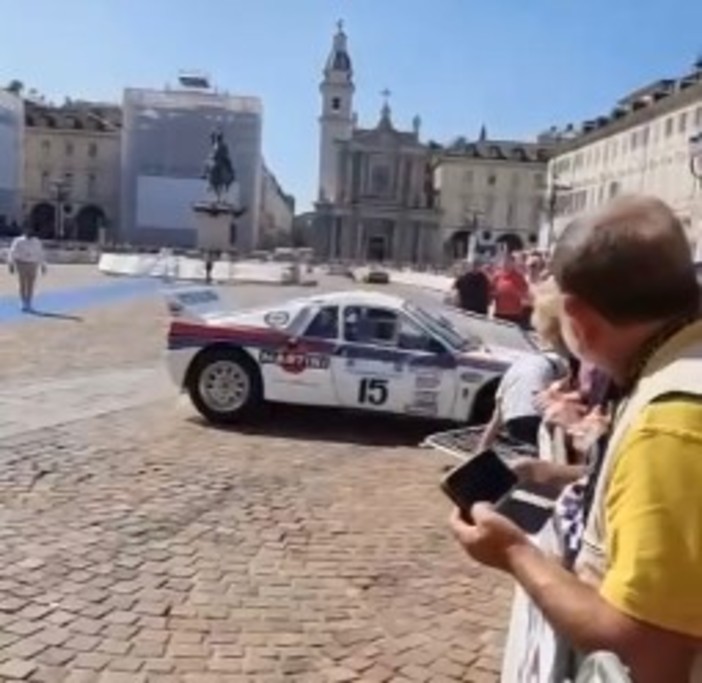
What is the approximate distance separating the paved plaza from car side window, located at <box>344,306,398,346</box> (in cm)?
93

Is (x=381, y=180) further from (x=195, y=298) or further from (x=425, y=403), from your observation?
(x=425, y=403)

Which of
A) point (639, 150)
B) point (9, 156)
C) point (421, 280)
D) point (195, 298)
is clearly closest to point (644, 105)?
point (639, 150)

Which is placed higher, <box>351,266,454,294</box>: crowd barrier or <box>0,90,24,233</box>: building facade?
<box>0,90,24,233</box>: building facade

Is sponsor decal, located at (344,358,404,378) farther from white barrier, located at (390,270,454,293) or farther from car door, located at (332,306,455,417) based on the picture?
white barrier, located at (390,270,454,293)

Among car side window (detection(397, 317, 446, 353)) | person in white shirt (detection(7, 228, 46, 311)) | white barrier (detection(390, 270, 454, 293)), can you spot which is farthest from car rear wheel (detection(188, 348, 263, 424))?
white barrier (detection(390, 270, 454, 293))

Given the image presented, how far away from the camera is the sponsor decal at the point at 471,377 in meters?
10.6

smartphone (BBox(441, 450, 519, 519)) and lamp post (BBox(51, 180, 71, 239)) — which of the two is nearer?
smartphone (BBox(441, 450, 519, 519))

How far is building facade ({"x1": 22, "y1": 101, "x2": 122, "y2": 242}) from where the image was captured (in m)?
115

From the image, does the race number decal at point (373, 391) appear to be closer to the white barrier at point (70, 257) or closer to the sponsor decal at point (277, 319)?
the sponsor decal at point (277, 319)

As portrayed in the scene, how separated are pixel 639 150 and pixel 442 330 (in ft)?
242

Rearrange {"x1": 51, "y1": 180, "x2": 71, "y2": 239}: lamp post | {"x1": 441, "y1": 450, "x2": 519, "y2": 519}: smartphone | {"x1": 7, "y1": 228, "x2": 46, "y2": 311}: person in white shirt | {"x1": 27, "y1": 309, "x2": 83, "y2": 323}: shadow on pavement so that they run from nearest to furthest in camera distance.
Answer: {"x1": 441, "y1": 450, "x2": 519, "y2": 519}: smartphone, {"x1": 27, "y1": 309, "x2": 83, "y2": 323}: shadow on pavement, {"x1": 7, "y1": 228, "x2": 46, "y2": 311}: person in white shirt, {"x1": 51, "y1": 180, "x2": 71, "y2": 239}: lamp post

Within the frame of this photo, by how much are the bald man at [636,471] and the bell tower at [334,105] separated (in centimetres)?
12020

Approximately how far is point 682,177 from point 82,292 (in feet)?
147

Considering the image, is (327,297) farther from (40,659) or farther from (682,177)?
(682,177)
